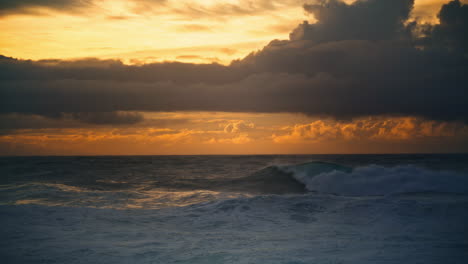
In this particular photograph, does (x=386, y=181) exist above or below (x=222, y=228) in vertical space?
above

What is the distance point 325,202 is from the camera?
13.0 metres

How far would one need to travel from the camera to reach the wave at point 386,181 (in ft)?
57.9

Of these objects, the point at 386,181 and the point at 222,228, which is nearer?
the point at 222,228

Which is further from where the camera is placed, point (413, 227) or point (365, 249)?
point (413, 227)

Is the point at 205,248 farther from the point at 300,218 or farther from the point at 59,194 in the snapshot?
the point at 59,194

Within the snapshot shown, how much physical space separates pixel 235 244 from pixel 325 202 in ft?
20.4

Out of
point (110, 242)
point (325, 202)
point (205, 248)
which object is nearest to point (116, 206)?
point (110, 242)

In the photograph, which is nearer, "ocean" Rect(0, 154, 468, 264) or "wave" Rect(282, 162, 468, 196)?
"ocean" Rect(0, 154, 468, 264)

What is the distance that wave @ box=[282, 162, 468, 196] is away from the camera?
1764cm

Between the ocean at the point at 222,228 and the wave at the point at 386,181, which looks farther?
the wave at the point at 386,181

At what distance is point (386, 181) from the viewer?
762 inches

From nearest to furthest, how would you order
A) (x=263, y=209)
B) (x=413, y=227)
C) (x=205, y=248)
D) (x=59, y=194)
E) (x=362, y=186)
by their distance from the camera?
(x=205, y=248), (x=413, y=227), (x=263, y=209), (x=59, y=194), (x=362, y=186)

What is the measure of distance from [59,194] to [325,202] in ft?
39.7

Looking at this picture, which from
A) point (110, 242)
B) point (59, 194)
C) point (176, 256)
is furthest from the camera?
point (59, 194)
